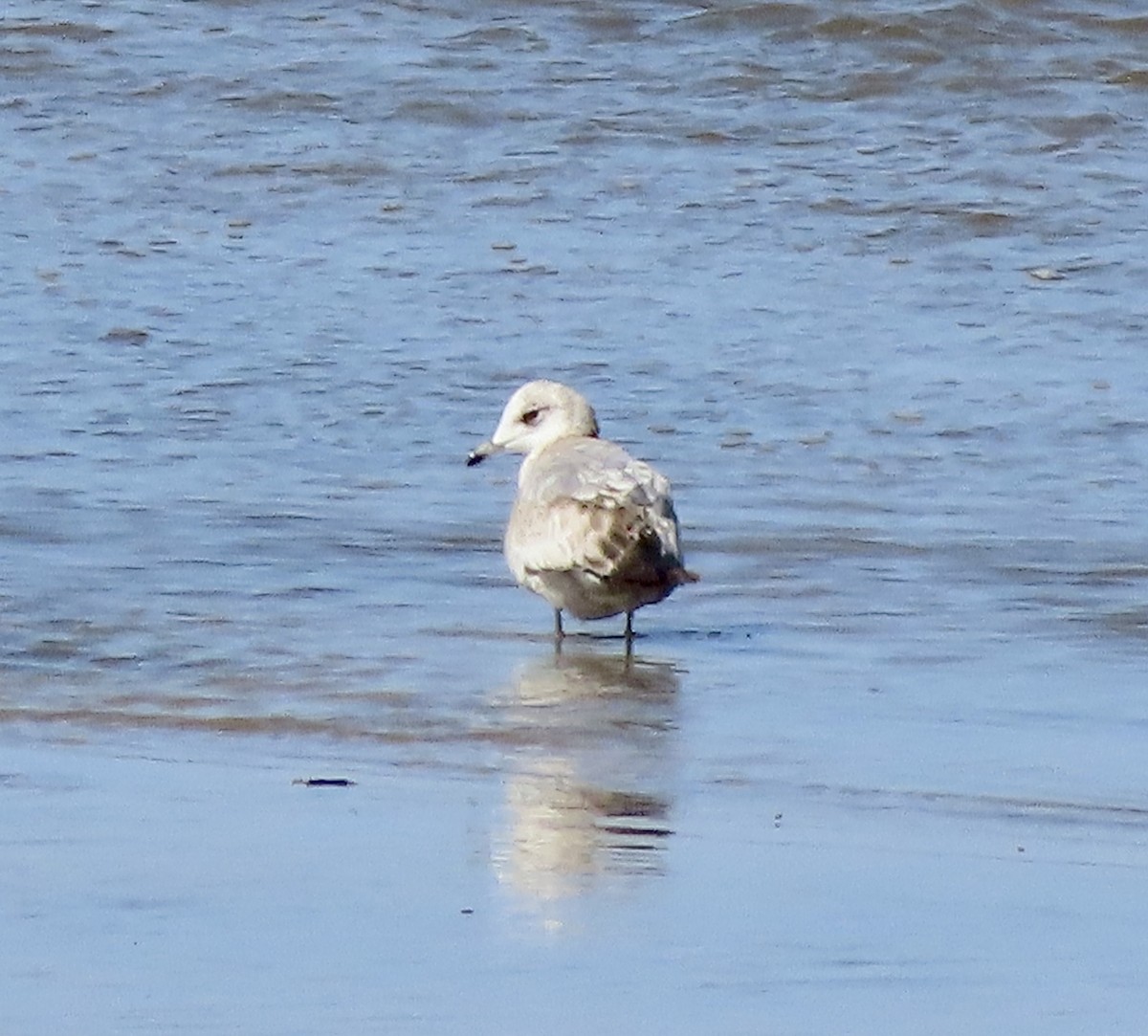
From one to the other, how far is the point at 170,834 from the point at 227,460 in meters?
3.59

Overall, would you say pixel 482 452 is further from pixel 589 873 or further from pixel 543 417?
pixel 589 873

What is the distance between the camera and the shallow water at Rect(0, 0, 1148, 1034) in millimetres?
4199

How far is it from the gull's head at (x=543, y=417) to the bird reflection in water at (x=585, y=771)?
89 centimetres

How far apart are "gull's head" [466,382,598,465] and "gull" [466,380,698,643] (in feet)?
1.36

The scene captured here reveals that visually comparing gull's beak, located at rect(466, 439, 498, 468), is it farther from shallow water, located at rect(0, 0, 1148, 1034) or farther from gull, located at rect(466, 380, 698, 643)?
gull, located at rect(466, 380, 698, 643)

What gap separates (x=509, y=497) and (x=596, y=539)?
5.44 ft

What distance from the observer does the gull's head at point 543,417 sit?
7.29 metres

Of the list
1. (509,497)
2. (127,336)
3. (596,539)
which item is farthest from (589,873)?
(127,336)

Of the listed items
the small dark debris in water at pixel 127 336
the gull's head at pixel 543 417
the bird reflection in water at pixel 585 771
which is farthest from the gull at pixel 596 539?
the small dark debris in water at pixel 127 336

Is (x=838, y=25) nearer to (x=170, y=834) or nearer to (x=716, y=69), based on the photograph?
(x=716, y=69)

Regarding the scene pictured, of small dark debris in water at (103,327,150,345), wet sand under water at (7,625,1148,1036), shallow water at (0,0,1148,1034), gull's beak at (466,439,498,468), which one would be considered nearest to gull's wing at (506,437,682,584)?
shallow water at (0,0,1148,1034)

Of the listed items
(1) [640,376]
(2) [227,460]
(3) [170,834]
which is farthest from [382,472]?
(3) [170,834]

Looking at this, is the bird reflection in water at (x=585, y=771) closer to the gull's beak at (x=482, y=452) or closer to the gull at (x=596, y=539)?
the gull at (x=596, y=539)

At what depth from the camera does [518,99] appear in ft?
39.9
